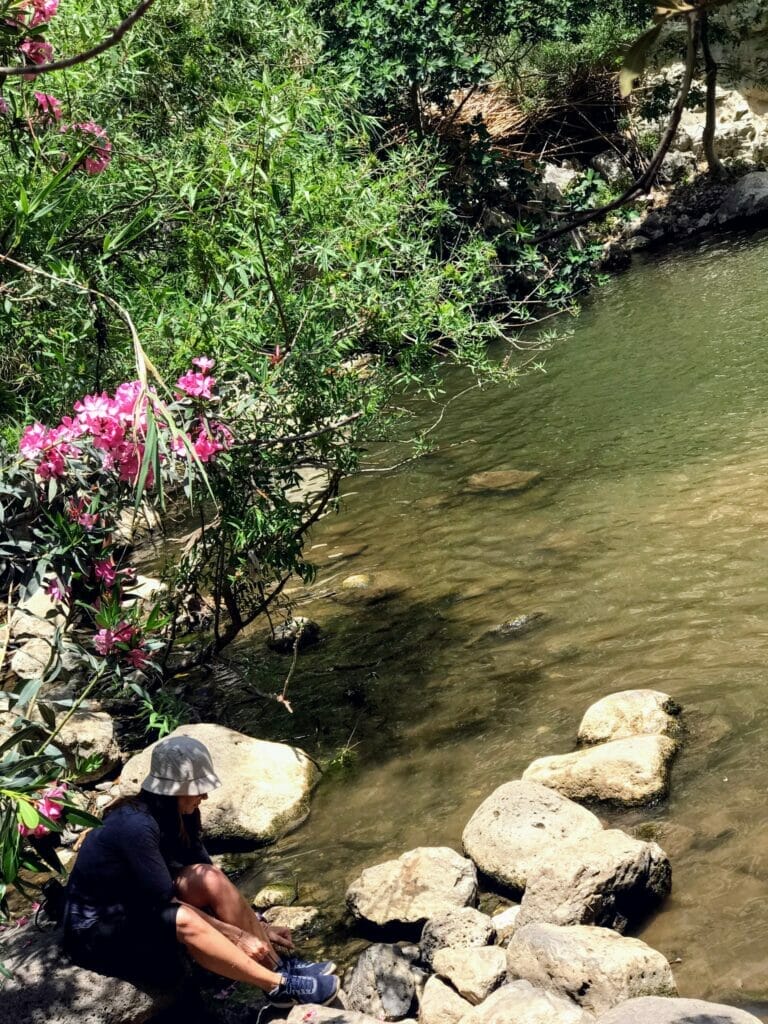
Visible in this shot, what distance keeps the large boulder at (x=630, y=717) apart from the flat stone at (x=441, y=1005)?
187 centimetres

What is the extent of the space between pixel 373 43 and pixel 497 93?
8100mm

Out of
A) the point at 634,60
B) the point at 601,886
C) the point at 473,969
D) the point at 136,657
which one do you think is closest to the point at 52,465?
the point at 136,657

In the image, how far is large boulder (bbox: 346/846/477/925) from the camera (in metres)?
4.82

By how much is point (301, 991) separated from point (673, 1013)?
157cm

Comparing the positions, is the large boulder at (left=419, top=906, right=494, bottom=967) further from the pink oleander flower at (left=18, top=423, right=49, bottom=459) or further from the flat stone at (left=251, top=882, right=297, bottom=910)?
the pink oleander flower at (left=18, top=423, right=49, bottom=459)

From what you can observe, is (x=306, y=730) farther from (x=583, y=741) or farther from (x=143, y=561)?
(x=143, y=561)

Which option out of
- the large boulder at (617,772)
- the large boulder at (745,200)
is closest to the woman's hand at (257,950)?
the large boulder at (617,772)

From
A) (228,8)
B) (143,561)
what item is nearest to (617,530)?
(143,561)

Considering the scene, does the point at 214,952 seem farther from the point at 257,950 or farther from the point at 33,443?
the point at 33,443

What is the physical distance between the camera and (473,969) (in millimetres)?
4344

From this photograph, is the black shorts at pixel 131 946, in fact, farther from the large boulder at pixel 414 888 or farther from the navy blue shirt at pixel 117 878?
the large boulder at pixel 414 888

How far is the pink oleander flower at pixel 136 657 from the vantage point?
5.91 metres

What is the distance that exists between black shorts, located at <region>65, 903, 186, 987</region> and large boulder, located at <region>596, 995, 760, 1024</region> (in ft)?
5.62

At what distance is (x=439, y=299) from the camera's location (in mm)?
7285
